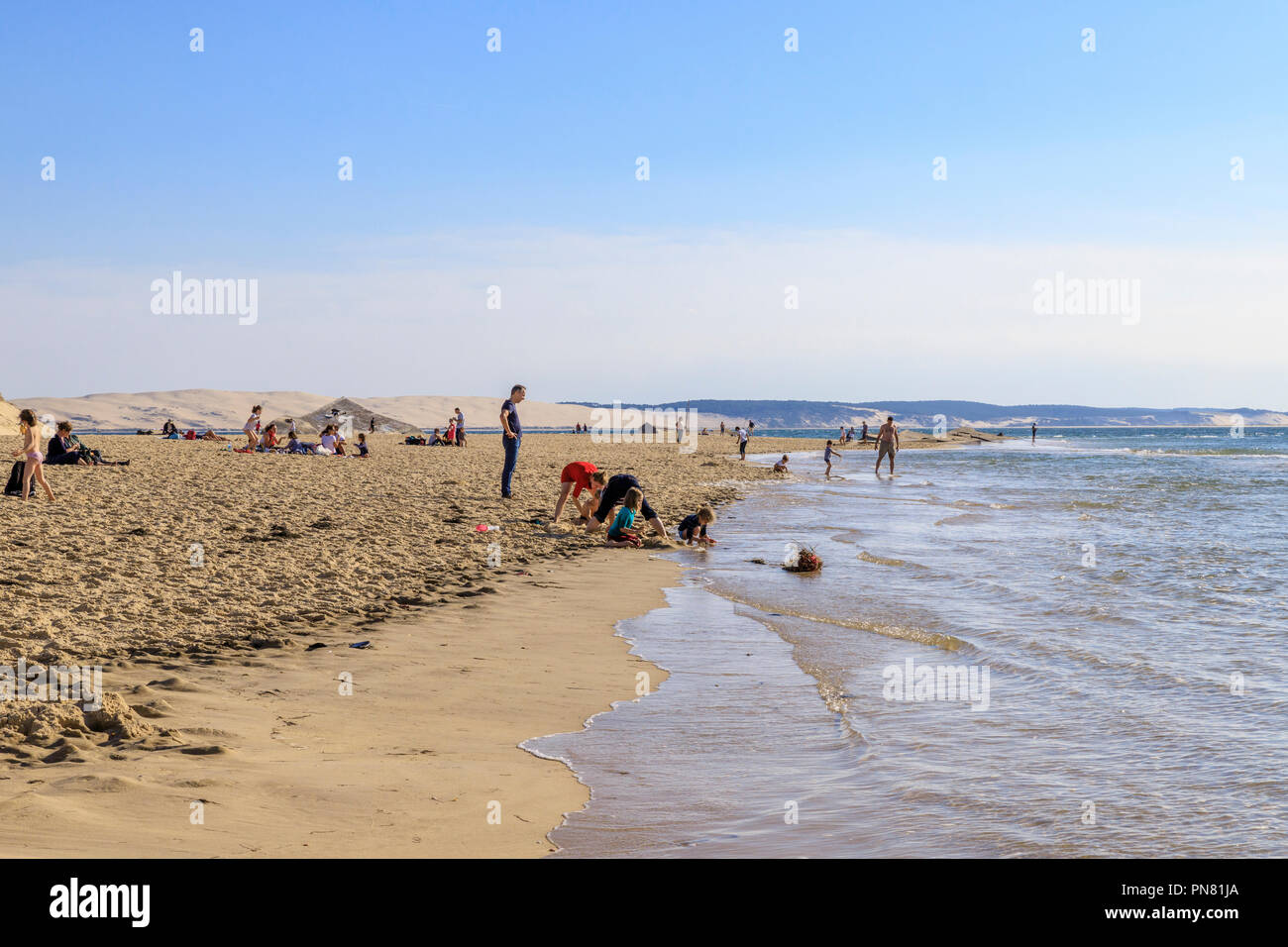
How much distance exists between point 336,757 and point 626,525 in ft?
30.9

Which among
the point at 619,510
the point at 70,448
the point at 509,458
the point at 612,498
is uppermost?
the point at 70,448

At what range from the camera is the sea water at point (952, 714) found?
3.97 m

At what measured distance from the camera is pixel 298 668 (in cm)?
638

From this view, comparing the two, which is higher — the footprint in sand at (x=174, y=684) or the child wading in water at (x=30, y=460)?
the child wading in water at (x=30, y=460)

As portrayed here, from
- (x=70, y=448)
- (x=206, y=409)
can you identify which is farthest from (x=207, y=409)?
(x=70, y=448)

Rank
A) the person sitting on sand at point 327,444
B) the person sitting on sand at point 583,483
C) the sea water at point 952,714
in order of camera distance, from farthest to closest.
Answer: the person sitting on sand at point 327,444, the person sitting on sand at point 583,483, the sea water at point 952,714

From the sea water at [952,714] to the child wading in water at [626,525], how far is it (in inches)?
33.0

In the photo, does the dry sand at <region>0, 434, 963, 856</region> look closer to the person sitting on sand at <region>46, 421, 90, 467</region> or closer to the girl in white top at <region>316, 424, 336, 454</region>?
the person sitting on sand at <region>46, 421, 90, 467</region>

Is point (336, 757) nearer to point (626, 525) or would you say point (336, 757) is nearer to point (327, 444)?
point (626, 525)

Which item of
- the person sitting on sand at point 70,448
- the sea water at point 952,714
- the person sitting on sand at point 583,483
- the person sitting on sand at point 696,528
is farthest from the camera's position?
the person sitting on sand at point 70,448

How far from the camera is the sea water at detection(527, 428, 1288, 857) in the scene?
13.0 ft

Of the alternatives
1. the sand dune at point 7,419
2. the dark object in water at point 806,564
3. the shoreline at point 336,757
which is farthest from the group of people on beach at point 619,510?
the sand dune at point 7,419

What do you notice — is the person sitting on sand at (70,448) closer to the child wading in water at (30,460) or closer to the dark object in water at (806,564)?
the child wading in water at (30,460)
